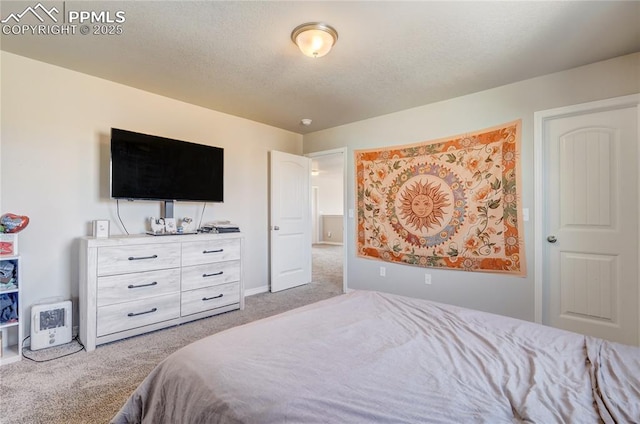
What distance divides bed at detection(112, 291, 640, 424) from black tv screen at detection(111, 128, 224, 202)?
2079 mm

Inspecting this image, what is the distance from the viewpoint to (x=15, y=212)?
7.80 ft

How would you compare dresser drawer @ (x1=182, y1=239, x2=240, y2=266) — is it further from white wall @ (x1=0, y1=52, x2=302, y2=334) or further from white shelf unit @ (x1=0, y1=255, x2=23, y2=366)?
white shelf unit @ (x1=0, y1=255, x2=23, y2=366)

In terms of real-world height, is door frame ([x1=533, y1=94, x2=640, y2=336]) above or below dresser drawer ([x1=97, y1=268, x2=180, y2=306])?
above

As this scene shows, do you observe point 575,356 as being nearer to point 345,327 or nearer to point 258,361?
point 345,327

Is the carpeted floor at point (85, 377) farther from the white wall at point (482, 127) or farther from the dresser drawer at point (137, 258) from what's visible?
the white wall at point (482, 127)

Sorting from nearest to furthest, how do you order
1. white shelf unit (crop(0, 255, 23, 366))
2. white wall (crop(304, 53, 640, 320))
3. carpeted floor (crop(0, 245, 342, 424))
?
carpeted floor (crop(0, 245, 342, 424))
white shelf unit (crop(0, 255, 23, 366))
white wall (crop(304, 53, 640, 320))

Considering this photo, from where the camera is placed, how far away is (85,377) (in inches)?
A: 77.9

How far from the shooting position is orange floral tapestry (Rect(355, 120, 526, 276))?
2869mm

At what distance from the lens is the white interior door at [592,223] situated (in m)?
2.35

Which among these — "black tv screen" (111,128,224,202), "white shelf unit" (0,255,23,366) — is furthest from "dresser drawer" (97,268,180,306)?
"black tv screen" (111,128,224,202)

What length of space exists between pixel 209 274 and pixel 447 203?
2648 millimetres

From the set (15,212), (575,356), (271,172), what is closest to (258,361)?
(575,356)

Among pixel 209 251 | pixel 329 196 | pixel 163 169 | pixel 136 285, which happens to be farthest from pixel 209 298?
pixel 329 196

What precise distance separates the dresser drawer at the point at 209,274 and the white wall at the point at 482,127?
5.20 ft
